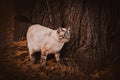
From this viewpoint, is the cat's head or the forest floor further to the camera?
the forest floor

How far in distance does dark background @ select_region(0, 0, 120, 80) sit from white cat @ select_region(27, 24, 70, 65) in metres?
0.08

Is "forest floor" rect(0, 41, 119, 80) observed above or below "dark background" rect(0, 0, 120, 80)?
below

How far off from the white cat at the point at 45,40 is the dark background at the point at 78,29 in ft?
0.26

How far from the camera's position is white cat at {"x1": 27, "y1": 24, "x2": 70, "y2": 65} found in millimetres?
2939

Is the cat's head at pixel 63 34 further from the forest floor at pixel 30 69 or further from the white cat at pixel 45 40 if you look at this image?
the forest floor at pixel 30 69

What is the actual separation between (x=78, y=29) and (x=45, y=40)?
Answer: 1.26ft

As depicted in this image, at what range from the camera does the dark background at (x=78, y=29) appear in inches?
120

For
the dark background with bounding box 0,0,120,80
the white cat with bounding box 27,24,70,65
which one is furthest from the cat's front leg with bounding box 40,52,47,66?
the dark background with bounding box 0,0,120,80

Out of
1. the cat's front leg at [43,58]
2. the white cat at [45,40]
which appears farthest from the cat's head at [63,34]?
the cat's front leg at [43,58]

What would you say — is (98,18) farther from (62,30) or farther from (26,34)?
(26,34)

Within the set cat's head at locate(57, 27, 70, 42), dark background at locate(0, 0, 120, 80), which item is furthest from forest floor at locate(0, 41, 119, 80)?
cat's head at locate(57, 27, 70, 42)

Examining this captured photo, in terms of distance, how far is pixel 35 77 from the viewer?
3.04 metres

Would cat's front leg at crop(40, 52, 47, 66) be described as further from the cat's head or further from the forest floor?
the cat's head

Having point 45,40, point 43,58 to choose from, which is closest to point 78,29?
point 45,40
